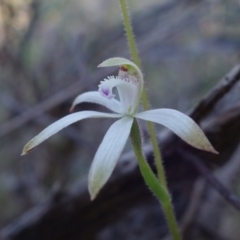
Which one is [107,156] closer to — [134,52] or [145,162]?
[145,162]

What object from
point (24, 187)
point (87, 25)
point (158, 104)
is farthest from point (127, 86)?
point (87, 25)


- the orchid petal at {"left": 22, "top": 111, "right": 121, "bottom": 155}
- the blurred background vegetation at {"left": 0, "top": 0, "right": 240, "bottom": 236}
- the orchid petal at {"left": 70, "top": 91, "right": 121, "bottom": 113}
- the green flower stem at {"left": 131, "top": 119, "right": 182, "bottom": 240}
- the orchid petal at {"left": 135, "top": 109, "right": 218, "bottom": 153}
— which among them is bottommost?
the blurred background vegetation at {"left": 0, "top": 0, "right": 240, "bottom": 236}

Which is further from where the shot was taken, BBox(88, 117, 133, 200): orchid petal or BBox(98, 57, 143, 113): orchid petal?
BBox(98, 57, 143, 113): orchid petal

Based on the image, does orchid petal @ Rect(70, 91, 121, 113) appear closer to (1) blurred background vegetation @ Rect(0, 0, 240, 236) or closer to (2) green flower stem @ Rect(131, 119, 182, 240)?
(2) green flower stem @ Rect(131, 119, 182, 240)

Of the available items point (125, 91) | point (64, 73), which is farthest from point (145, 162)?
point (64, 73)

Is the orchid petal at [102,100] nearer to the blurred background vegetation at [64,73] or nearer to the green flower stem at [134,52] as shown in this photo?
the green flower stem at [134,52]

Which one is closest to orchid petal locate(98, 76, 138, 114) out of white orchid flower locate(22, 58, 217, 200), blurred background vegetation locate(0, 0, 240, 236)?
white orchid flower locate(22, 58, 217, 200)

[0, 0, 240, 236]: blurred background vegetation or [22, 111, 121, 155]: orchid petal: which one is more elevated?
[22, 111, 121, 155]: orchid petal
